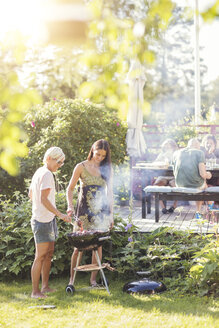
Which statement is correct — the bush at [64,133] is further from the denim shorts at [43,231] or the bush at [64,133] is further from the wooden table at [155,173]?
the denim shorts at [43,231]

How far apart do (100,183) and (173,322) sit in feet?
5.57

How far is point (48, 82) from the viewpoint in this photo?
328cm

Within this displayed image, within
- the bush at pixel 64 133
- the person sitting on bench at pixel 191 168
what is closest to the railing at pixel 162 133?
the bush at pixel 64 133

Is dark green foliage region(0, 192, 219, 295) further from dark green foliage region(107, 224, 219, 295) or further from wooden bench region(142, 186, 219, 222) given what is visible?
wooden bench region(142, 186, 219, 222)

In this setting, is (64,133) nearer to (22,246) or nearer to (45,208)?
(22,246)

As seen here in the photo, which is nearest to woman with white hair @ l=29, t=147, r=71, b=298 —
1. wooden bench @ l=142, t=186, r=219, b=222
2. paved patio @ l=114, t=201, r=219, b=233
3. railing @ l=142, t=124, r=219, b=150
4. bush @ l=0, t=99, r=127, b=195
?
paved patio @ l=114, t=201, r=219, b=233

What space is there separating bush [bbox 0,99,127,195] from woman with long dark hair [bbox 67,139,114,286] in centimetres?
358

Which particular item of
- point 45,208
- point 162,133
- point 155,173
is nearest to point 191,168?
point 155,173

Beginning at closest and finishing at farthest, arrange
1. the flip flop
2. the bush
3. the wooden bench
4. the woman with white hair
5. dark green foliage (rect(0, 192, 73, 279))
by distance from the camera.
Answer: the woman with white hair
the flip flop
dark green foliage (rect(0, 192, 73, 279))
the wooden bench
the bush

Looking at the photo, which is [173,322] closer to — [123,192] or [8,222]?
[8,222]

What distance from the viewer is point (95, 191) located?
16.9 feet

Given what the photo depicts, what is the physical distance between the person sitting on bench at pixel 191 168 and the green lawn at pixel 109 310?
2.62 m

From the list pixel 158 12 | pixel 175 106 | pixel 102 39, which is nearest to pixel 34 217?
pixel 102 39

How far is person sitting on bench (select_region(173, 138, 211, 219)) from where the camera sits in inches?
284
